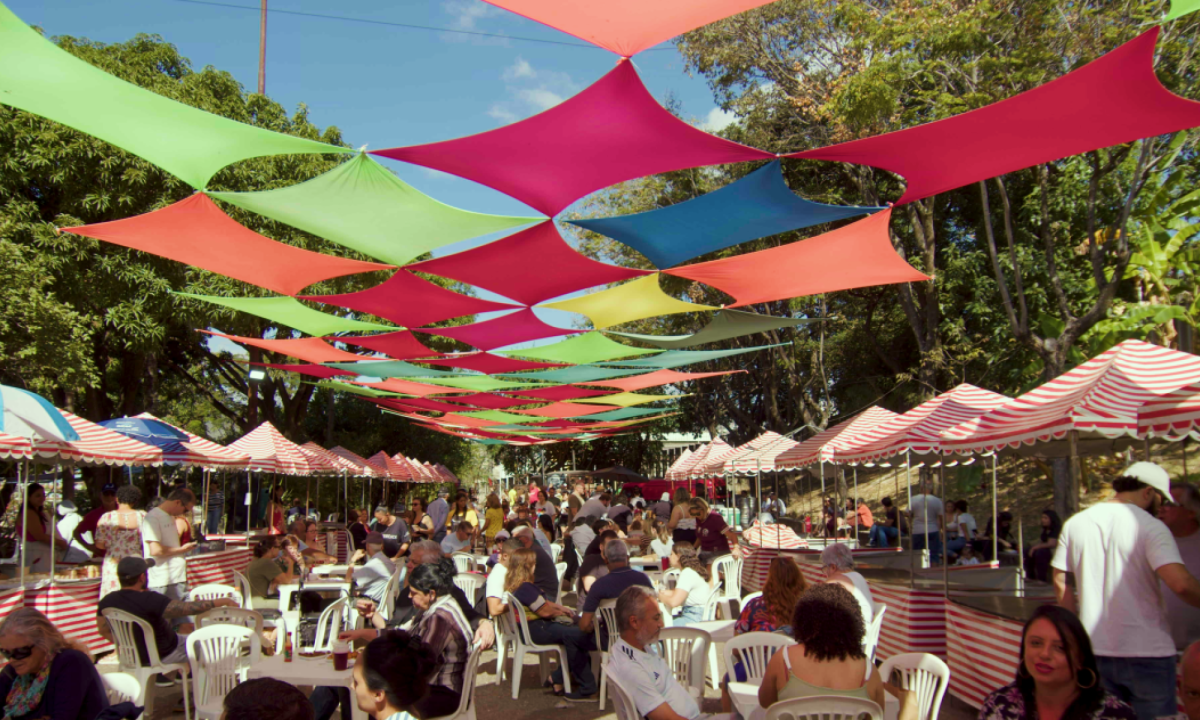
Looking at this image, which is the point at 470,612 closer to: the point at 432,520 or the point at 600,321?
the point at 600,321

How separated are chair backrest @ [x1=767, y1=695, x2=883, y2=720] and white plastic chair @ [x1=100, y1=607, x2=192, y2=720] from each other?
3.81 m

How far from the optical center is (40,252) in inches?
489

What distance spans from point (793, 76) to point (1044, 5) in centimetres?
817

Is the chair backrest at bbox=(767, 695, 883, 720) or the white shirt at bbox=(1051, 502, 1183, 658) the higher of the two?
the white shirt at bbox=(1051, 502, 1183, 658)

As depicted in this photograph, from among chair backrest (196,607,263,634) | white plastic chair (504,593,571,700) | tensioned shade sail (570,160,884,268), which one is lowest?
white plastic chair (504,593,571,700)

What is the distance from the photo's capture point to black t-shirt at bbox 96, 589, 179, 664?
17.3 ft

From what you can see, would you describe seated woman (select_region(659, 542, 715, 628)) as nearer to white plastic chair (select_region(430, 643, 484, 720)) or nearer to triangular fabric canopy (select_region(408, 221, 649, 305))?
triangular fabric canopy (select_region(408, 221, 649, 305))

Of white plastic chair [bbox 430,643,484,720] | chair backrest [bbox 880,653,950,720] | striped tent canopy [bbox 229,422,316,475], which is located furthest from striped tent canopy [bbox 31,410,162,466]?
chair backrest [bbox 880,653,950,720]

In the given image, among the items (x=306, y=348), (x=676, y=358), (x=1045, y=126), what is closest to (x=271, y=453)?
(x=306, y=348)

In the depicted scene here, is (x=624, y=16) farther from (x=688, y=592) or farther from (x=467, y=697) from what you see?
(x=688, y=592)

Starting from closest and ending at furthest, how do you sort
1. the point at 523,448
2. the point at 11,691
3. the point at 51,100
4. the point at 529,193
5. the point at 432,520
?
the point at 11,691 < the point at 51,100 < the point at 529,193 < the point at 432,520 < the point at 523,448

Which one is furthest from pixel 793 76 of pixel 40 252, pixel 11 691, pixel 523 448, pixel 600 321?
pixel 523 448

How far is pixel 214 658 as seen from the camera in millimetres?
4844

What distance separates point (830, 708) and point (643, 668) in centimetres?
78
